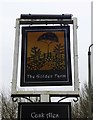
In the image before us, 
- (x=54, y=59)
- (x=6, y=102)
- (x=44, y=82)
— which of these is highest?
(x=54, y=59)

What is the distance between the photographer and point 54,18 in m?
9.48

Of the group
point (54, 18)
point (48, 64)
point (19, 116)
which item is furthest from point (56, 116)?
point (54, 18)

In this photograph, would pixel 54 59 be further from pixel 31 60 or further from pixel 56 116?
pixel 56 116

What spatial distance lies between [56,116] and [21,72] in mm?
1579

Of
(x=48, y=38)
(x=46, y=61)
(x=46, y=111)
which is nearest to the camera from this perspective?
(x=46, y=111)

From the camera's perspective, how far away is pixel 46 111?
752 cm

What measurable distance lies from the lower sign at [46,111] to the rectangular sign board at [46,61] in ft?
3.16

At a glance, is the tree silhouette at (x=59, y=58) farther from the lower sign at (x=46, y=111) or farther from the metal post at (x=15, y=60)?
the lower sign at (x=46, y=111)

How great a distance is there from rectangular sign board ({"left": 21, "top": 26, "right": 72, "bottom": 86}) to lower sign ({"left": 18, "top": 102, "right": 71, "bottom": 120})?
3.16ft

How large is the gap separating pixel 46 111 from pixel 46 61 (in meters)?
1.43

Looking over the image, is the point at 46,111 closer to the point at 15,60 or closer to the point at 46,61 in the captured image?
the point at 46,61

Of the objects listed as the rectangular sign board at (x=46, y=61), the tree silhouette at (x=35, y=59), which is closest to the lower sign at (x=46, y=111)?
the rectangular sign board at (x=46, y=61)

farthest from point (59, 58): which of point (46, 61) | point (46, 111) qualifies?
point (46, 111)

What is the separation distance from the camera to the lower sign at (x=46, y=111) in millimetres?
7492
